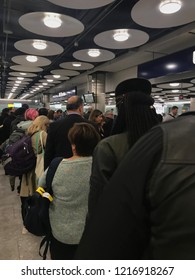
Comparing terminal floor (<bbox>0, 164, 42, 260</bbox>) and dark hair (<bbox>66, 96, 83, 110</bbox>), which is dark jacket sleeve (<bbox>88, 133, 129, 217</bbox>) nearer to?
dark hair (<bbox>66, 96, 83, 110</bbox>)

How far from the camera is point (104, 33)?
453 centimetres

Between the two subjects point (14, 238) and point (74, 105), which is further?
point (14, 238)

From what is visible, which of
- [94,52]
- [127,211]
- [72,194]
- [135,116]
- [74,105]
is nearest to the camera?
[127,211]

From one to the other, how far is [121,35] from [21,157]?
10.9ft

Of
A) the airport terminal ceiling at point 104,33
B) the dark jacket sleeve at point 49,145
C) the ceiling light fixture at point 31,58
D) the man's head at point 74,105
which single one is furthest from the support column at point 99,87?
the dark jacket sleeve at point 49,145

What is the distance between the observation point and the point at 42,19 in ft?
12.7

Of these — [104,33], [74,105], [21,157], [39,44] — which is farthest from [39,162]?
[39,44]

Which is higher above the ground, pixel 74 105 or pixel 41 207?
pixel 74 105

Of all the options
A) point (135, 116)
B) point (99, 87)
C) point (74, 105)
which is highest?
point (99, 87)

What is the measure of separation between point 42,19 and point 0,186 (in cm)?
337

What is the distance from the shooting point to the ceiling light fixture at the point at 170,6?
3.24m

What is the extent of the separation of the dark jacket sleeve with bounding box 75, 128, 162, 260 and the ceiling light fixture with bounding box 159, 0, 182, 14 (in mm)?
3456

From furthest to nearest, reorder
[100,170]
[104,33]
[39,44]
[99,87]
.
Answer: [99,87]
[39,44]
[104,33]
[100,170]

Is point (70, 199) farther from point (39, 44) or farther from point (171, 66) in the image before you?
point (171, 66)
